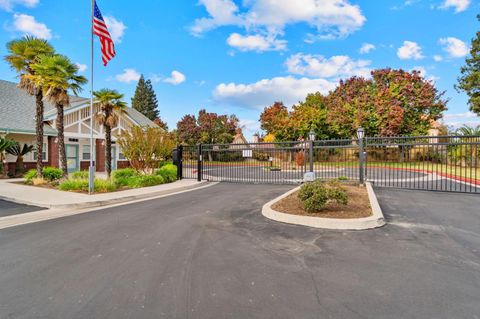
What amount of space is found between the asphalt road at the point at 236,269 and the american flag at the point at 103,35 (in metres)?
7.45

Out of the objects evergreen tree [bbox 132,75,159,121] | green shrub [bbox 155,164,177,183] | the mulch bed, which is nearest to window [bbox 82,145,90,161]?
green shrub [bbox 155,164,177,183]

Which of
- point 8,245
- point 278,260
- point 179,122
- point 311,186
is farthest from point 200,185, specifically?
point 179,122

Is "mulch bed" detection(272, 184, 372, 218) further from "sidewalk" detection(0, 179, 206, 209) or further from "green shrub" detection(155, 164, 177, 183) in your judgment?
"green shrub" detection(155, 164, 177, 183)

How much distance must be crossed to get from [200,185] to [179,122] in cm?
2478

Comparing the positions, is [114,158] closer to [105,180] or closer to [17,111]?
[17,111]

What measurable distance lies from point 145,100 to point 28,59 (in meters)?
54.9

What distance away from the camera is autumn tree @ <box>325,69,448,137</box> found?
3000cm

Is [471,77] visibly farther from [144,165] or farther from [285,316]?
[285,316]

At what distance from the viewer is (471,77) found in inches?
1014

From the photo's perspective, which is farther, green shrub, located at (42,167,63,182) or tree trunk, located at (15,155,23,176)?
tree trunk, located at (15,155,23,176)

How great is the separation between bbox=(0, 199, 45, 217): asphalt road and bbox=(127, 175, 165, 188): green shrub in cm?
446

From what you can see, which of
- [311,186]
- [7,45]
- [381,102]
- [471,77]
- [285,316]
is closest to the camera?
[285,316]

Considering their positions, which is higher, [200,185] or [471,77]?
[471,77]

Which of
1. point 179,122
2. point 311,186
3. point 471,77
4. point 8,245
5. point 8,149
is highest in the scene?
point 471,77
